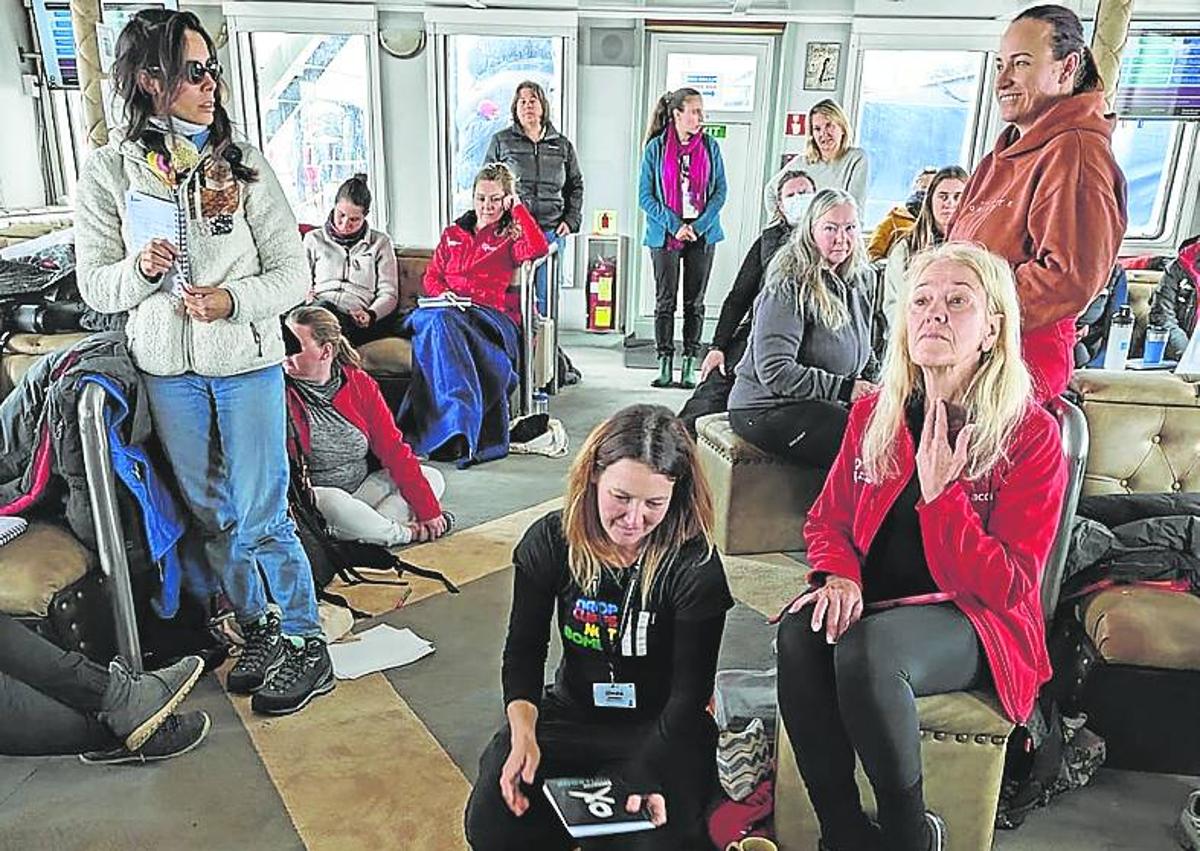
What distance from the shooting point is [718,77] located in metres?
6.04

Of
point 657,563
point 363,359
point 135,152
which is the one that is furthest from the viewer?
point 363,359

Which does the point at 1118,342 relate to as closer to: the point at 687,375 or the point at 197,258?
the point at 687,375

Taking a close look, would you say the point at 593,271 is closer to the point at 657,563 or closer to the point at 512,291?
the point at 512,291

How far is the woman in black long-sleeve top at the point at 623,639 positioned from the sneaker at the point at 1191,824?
943 mm

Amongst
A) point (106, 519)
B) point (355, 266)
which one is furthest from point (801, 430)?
point (355, 266)

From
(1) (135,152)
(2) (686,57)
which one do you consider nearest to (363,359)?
(1) (135,152)

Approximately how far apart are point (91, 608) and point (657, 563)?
135cm

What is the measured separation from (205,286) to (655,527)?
3.54 ft

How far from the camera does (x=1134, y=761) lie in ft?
6.98

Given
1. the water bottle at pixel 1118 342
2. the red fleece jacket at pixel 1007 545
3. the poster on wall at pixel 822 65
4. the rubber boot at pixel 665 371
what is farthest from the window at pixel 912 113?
the red fleece jacket at pixel 1007 545

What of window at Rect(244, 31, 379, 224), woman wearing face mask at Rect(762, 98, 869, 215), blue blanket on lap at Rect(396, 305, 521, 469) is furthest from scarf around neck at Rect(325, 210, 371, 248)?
window at Rect(244, 31, 379, 224)

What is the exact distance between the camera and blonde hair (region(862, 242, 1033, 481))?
1668 mm

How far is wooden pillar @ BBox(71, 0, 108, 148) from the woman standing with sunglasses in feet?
3.59

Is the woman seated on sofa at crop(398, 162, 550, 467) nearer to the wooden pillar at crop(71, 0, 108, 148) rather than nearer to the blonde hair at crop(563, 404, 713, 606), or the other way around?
the wooden pillar at crop(71, 0, 108, 148)
